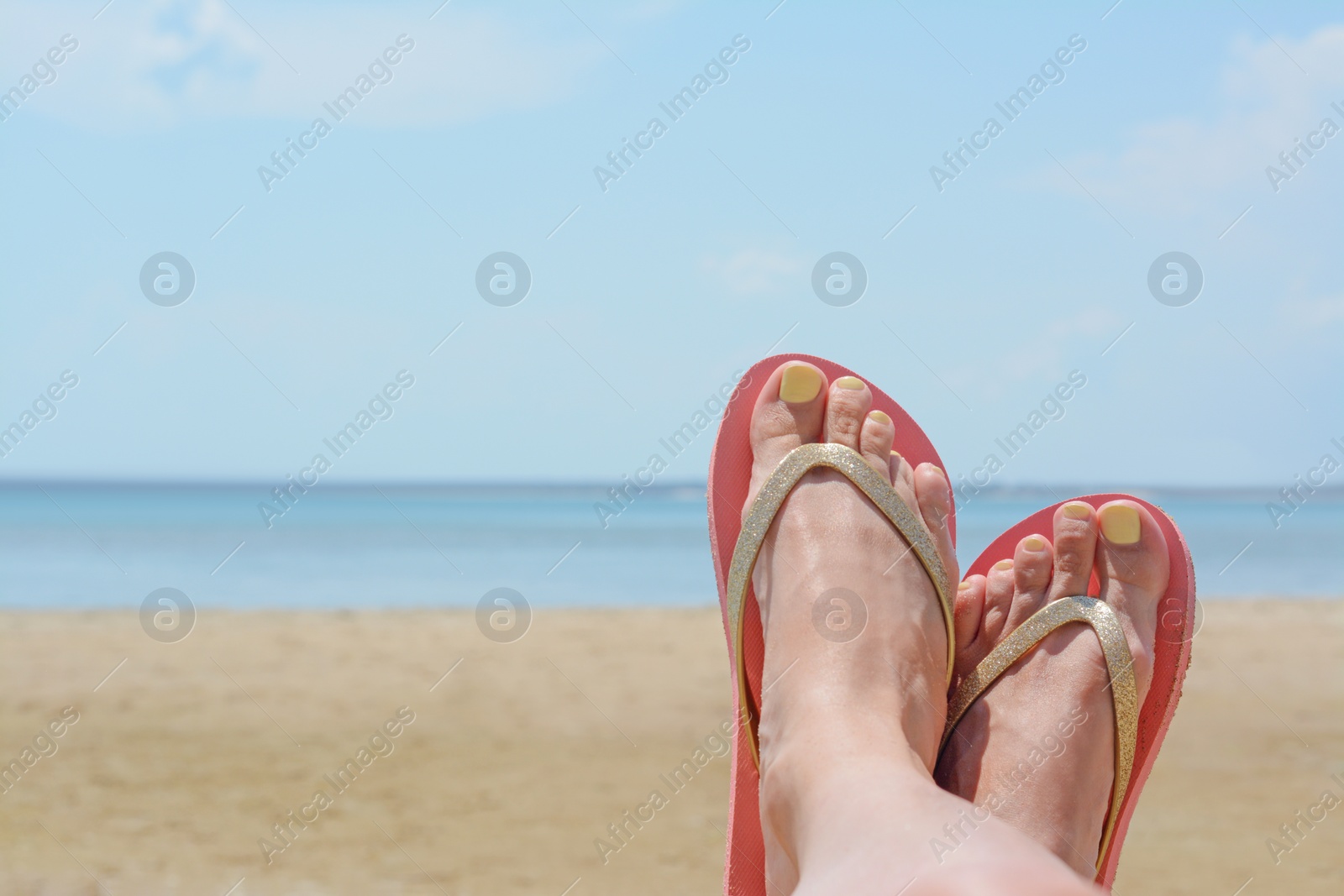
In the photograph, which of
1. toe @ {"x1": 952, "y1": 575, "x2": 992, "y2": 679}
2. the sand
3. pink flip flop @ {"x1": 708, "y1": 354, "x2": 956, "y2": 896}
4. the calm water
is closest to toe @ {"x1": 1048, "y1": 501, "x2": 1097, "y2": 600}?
toe @ {"x1": 952, "y1": 575, "x2": 992, "y2": 679}

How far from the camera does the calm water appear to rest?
433 inches

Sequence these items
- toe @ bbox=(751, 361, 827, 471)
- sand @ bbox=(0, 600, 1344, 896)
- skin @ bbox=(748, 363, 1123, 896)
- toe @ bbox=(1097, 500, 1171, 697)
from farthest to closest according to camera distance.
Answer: sand @ bbox=(0, 600, 1344, 896) < toe @ bbox=(751, 361, 827, 471) < toe @ bbox=(1097, 500, 1171, 697) < skin @ bbox=(748, 363, 1123, 896)

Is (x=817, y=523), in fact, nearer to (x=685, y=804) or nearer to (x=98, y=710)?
(x=685, y=804)

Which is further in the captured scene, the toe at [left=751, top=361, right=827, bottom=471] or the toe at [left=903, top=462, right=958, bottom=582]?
the toe at [left=751, top=361, right=827, bottom=471]

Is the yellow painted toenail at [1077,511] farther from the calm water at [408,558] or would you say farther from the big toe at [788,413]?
the calm water at [408,558]

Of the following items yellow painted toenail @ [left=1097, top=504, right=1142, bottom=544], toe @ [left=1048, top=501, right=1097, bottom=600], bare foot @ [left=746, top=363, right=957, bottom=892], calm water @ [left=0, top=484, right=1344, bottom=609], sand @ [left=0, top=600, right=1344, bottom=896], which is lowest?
calm water @ [left=0, top=484, right=1344, bottom=609]

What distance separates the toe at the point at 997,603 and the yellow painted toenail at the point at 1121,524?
23cm

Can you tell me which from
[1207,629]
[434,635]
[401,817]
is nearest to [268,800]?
[401,817]

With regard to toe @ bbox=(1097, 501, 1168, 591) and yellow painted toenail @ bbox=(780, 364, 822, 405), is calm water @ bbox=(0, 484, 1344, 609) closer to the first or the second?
toe @ bbox=(1097, 501, 1168, 591)

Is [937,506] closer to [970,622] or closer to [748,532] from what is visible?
[970,622]

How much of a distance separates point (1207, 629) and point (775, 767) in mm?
7065

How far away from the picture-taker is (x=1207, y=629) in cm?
777

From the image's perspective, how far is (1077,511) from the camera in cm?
235

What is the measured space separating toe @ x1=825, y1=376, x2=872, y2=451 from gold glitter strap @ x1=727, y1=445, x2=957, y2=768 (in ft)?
0.16
